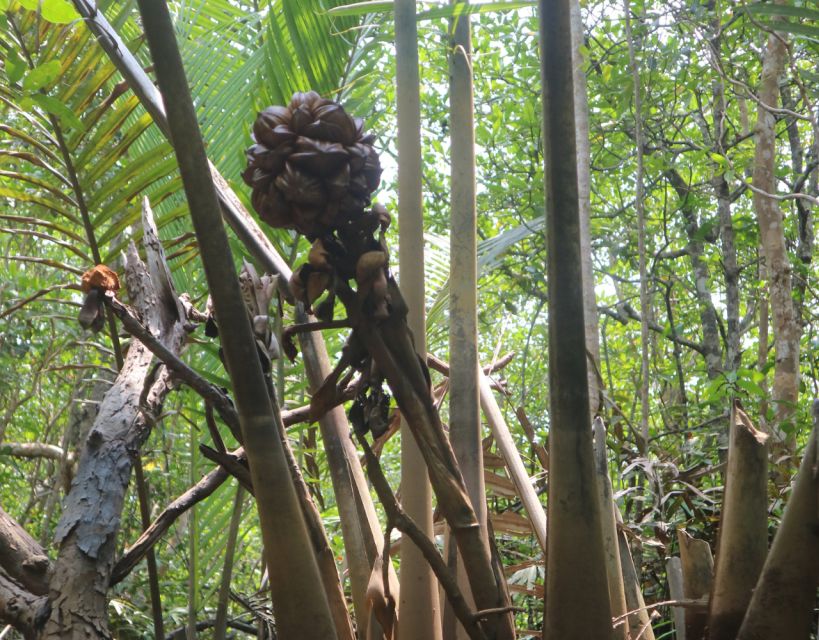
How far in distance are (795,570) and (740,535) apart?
90mm

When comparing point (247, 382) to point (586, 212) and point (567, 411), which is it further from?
point (586, 212)

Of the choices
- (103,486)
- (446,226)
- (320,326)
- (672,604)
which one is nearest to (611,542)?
(672,604)

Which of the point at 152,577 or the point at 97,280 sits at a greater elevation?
the point at 97,280

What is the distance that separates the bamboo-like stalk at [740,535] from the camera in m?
0.58

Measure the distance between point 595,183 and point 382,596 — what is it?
448 cm

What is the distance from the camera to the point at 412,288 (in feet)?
2.16

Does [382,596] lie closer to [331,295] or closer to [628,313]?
[331,295]

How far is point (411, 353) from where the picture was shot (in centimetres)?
57

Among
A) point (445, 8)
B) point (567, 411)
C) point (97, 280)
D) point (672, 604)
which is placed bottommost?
point (672, 604)

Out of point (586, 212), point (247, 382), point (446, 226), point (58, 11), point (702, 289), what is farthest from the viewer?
point (702, 289)

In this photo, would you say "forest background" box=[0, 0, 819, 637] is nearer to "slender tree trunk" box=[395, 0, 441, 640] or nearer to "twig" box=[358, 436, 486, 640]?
"slender tree trunk" box=[395, 0, 441, 640]

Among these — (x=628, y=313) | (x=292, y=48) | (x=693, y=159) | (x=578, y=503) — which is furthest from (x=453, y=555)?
(x=628, y=313)

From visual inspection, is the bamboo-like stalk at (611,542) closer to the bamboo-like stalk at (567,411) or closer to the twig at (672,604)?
the twig at (672,604)

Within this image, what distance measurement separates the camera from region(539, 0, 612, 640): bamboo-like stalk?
0.50 metres
